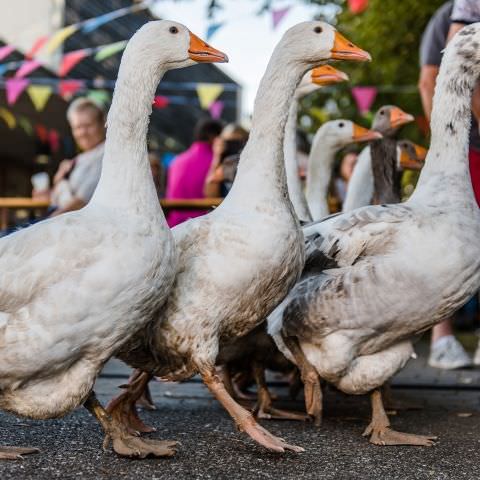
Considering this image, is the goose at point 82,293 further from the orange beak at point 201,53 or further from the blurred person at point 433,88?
the blurred person at point 433,88

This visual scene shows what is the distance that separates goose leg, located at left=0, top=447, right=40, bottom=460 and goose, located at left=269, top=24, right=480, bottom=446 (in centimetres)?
139

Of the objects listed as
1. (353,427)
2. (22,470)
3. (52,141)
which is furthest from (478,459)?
(52,141)

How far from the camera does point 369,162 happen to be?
603 centimetres

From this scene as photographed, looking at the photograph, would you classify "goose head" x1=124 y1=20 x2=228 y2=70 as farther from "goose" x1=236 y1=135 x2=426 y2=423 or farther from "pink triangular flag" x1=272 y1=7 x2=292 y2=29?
"pink triangular flag" x1=272 y1=7 x2=292 y2=29

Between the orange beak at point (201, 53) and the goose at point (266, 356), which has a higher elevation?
the orange beak at point (201, 53)

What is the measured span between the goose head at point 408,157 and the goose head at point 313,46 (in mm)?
1698

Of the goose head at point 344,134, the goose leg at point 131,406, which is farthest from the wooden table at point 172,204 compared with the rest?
the goose leg at point 131,406

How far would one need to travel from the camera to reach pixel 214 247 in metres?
3.75

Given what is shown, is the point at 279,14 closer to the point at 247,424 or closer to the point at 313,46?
the point at 313,46

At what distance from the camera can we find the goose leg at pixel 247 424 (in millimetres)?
3449

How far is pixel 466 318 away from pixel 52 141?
11215 millimetres

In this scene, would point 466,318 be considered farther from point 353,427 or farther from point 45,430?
point 45,430

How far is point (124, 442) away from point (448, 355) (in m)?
3.79

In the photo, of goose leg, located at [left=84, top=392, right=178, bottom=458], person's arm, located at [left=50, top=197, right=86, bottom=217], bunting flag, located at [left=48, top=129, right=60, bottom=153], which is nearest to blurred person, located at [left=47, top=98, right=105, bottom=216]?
person's arm, located at [left=50, top=197, right=86, bottom=217]
